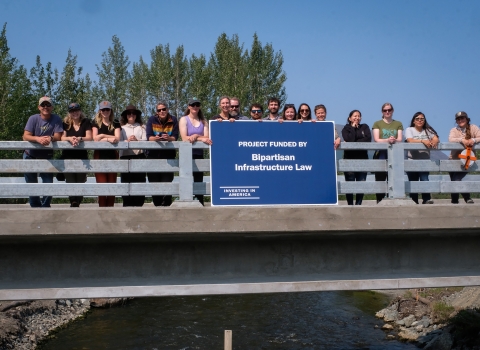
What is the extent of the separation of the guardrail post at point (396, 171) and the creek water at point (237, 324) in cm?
990

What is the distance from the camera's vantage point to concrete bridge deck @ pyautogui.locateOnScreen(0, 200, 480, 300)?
19.8 feet

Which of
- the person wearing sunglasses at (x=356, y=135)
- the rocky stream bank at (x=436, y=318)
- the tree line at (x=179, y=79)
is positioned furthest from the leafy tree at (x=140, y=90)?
the person wearing sunglasses at (x=356, y=135)

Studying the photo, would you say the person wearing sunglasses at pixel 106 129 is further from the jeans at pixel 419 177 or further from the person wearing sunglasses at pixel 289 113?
the jeans at pixel 419 177

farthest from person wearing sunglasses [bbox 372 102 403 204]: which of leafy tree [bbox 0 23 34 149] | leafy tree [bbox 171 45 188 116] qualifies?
leafy tree [bbox 171 45 188 116]

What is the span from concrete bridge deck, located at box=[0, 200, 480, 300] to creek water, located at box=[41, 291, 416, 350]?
9709 millimetres

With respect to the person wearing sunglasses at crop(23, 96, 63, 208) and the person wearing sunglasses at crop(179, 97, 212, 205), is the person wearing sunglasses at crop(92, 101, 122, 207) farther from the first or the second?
the person wearing sunglasses at crop(179, 97, 212, 205)

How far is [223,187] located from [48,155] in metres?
2.34

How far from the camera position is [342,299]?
2323 cm

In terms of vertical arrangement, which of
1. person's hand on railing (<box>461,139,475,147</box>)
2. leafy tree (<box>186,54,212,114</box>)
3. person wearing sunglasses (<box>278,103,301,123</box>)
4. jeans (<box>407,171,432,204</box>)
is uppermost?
leafy tree (<box>186,54,212,114</box>)

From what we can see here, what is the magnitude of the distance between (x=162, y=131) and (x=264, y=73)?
33.6 meters

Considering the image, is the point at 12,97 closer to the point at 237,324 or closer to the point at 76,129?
the point at 237,324

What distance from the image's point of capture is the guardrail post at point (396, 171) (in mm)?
7062

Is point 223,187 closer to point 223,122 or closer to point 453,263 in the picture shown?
point 223,122

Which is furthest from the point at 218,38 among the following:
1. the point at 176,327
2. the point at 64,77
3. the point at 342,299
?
the point at 176,327
